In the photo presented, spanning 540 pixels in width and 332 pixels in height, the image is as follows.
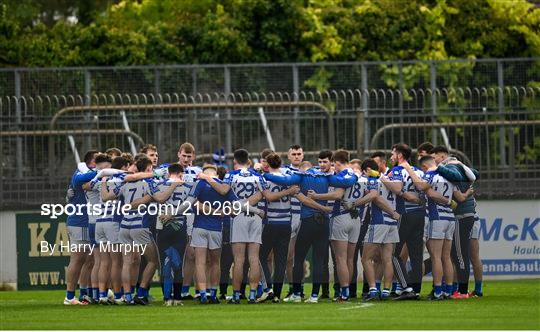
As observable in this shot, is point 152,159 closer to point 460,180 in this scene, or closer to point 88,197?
point 88,197

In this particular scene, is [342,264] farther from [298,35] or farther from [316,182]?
[298,35]

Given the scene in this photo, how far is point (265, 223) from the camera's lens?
19.3 meters

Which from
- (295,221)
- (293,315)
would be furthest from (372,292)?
(293,315)

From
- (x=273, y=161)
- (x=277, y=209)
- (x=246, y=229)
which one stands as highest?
(x=273, y=161)

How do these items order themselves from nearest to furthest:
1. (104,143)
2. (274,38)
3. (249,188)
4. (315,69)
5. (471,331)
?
(471,331) < (249,188) < (104,143) < (315,69) < (274,38)

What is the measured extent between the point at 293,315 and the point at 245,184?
8.83ft

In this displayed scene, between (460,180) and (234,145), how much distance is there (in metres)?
5.40

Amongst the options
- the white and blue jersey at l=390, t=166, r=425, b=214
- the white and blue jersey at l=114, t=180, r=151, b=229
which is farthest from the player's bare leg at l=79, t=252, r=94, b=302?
the white and blue jersey at l=390, t=166, r=425, b=214

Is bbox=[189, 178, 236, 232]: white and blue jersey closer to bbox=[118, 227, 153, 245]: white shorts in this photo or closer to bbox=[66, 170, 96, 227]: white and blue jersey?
bbox=[118, 227, 153, 245]: white shorts

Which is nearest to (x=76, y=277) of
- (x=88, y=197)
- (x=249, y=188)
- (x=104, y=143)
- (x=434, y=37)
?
(x=88, y=197)

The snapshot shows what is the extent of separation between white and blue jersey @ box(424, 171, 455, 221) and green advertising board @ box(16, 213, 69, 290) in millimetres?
6466

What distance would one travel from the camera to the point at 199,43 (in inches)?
1192

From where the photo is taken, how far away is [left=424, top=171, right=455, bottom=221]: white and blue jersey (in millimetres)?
19281

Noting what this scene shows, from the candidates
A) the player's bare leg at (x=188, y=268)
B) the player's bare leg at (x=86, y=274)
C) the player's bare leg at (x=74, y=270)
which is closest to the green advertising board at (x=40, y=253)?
the player's bare leg at (x=86, y=274)
